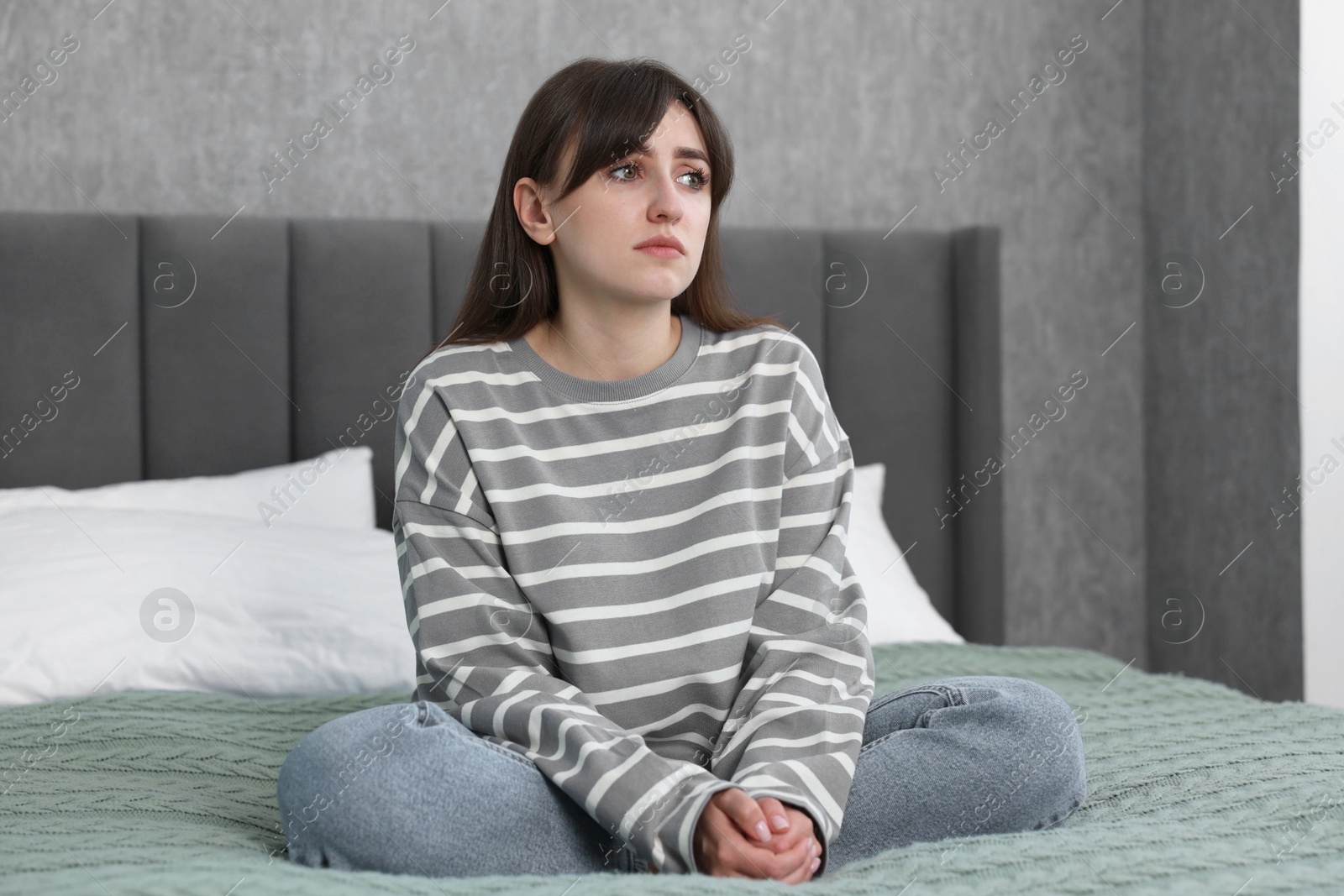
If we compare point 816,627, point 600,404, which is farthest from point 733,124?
point 816,627

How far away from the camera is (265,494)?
1.77 metres

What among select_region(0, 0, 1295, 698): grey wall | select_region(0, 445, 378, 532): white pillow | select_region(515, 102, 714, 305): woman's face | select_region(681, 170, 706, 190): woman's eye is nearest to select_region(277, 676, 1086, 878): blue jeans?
select_region(515, 102, 714, 305): woman's face

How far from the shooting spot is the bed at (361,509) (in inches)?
34.0

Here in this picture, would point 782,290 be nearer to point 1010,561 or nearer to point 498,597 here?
point 1010,561

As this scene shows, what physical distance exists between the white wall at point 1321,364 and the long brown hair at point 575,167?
4.07 ft

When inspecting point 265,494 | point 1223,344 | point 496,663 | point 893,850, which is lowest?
point 893,850

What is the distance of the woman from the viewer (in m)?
0.90

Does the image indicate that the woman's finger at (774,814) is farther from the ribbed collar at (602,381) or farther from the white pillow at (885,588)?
the white pillow at (885,588)

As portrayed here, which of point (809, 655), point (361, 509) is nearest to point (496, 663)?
point (809, 655)

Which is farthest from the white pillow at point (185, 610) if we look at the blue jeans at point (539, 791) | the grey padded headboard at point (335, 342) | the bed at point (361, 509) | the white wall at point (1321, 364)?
the white wall at point (1321, 364)

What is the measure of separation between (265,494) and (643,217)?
893 mm

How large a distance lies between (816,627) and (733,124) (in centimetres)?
139

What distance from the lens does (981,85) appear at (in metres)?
2.37

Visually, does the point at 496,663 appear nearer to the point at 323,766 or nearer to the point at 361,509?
the point at 323,766
